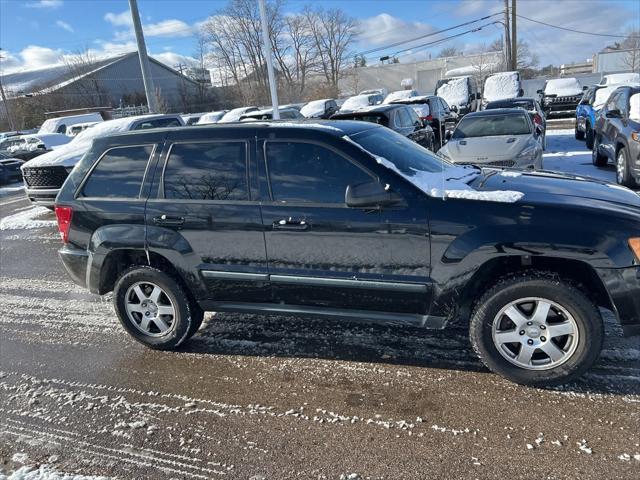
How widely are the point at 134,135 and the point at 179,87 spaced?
67.9m

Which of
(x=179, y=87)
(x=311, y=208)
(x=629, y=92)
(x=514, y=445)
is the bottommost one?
(x=514, y=445)

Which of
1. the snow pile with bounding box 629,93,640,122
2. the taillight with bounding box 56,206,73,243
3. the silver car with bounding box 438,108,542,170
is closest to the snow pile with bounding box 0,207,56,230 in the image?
the taillight with bounding box 56,206,73,243

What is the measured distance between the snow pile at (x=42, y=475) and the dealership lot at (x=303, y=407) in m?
0.05

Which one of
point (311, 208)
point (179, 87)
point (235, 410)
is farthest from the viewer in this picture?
point (179, 87)

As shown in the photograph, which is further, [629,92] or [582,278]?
[629,92]

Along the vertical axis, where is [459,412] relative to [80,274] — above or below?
below

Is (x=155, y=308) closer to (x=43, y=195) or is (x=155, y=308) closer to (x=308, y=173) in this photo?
(x=308, y=173)

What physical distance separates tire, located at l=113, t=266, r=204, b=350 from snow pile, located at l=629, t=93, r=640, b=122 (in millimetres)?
8227

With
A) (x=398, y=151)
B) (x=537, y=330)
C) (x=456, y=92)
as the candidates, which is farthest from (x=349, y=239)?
(x=456, y=92)

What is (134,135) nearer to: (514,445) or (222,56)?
(514,445)

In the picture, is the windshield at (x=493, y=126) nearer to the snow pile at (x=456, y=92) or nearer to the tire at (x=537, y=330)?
the tire at (x=537, y=330)

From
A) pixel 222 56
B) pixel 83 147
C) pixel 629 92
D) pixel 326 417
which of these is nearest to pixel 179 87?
pixel 222 56

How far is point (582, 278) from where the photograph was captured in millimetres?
3148

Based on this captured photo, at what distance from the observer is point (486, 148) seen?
27.9 feet
